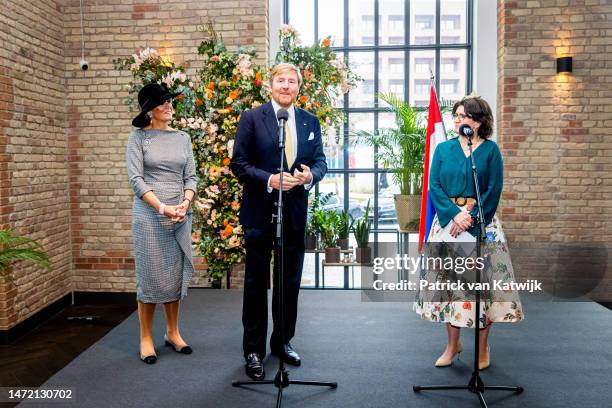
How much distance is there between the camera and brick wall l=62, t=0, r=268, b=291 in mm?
5488

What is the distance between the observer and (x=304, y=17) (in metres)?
6.23

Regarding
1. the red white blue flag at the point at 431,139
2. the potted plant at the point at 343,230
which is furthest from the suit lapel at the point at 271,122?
the potted plant at the point at 343,230

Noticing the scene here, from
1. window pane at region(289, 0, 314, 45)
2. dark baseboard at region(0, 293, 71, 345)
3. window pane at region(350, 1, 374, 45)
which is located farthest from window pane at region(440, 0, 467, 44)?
dark baseboard at region(0, 293, 71, 345)

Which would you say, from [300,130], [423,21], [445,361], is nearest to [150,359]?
[300,130]

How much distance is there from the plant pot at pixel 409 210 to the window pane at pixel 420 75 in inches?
52.9

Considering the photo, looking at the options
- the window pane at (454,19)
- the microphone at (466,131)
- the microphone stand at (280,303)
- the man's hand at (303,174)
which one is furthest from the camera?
Result: the window pane at (454,19)

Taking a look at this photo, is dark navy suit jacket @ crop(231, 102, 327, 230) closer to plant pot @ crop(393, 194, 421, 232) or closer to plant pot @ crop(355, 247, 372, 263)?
plant pot @ crop(393, 194, 421, 232)

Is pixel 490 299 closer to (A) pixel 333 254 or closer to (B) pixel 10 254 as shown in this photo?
(A) pixel 333 254

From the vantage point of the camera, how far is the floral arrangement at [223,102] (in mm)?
4746

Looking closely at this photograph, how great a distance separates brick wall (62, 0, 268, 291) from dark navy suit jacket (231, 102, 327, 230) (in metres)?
2.43

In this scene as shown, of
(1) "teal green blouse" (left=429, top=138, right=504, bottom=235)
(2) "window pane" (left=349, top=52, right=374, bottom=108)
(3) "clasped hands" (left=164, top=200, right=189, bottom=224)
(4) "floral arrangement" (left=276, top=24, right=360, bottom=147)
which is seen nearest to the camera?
(1) "teal green blouse" (left=429, top=138, right=504, bottom=235)

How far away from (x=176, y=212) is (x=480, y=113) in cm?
188

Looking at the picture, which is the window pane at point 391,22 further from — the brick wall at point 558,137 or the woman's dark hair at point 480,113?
the woman's dark hair at point 480,113

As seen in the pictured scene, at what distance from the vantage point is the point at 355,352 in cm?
367
